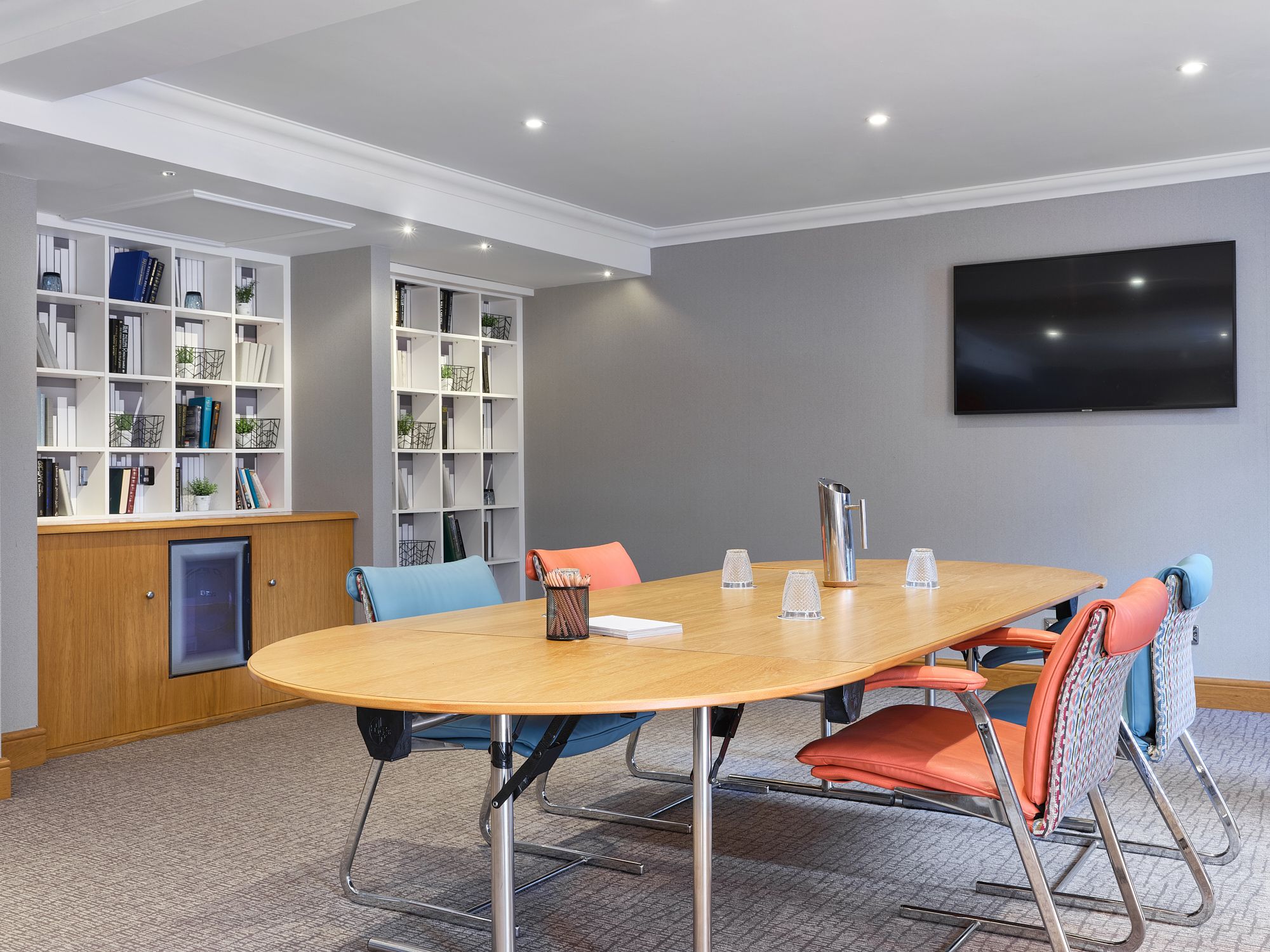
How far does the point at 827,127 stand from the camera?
473cm

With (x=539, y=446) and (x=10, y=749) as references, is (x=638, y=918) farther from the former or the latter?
(x=539, y=446)

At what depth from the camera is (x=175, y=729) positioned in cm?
500

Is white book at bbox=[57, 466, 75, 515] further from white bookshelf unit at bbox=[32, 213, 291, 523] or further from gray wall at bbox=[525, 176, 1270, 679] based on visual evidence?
gray wall at bbox=[525, 176, 1270, 679]

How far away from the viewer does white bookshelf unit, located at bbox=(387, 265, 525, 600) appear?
6.70m

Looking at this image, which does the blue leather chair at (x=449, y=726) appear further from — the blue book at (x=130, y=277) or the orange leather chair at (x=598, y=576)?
the blue book at (x=130, y=277)

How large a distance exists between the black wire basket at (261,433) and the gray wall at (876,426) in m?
1.93

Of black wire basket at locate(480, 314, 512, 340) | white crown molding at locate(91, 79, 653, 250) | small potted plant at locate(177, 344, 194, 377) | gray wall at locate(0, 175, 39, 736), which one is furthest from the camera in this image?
black wire basket at locate(480, 314, 512, 340)

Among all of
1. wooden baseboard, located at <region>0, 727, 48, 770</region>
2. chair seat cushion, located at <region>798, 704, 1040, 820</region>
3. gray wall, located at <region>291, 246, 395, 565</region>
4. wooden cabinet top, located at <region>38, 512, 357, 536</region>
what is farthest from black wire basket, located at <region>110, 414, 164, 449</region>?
chair seat cushion, located at <region>798, 704, 1040, 820</region>

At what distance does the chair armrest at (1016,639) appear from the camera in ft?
9.89

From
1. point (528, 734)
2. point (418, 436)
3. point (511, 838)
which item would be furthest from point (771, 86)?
point (418, 436)

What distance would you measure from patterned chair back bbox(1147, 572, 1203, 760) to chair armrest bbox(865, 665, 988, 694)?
2.49 ft

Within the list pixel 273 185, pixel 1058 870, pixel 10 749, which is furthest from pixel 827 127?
pixel 10 749

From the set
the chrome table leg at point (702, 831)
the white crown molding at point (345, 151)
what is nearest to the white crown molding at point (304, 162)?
the white crown molding at point (345, 151)

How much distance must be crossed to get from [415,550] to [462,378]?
1.14 metres
